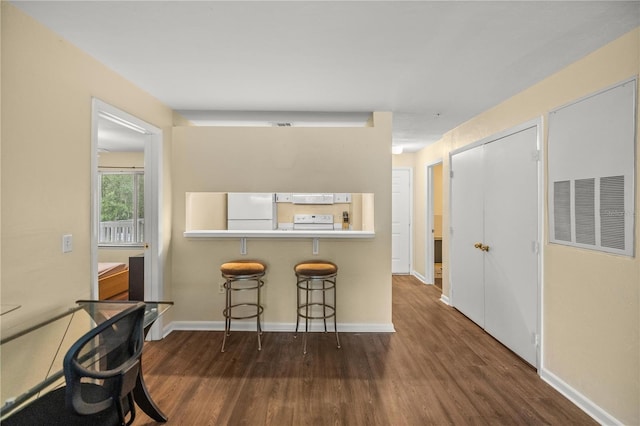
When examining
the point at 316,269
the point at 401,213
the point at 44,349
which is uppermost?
the point at 401,213

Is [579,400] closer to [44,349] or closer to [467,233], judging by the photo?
[467,233]

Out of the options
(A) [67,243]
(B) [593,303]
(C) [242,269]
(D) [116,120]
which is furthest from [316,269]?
(D) [116,120]

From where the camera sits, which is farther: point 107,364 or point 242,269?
point 242,269

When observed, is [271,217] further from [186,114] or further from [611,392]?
[611,392]

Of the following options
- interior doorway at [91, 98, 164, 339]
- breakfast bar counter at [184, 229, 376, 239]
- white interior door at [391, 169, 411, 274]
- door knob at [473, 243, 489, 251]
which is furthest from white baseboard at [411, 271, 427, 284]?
interior doorway at [91, 98, 164, 339]

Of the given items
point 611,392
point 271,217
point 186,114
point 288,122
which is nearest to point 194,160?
point 186,114

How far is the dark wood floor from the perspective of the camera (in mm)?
1947

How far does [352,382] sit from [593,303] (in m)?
1.81

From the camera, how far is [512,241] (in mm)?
2777

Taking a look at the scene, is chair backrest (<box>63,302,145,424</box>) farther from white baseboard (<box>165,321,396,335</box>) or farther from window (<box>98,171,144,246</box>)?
window (<box>98,171,144,246</box>)

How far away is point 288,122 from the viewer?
3516mm

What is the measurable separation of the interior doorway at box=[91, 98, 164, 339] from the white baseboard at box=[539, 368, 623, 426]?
356cm

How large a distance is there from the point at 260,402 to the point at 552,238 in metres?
2.59

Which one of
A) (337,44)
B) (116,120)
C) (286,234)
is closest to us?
(337,44)
